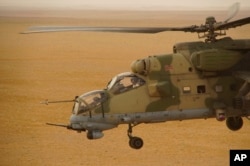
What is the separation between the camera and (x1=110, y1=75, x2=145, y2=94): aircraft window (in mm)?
16078

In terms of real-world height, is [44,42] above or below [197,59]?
above

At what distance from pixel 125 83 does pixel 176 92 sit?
5.53 feet

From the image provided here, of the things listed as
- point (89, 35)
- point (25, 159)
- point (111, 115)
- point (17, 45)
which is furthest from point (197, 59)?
point (89, 35)

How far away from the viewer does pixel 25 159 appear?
822 inches

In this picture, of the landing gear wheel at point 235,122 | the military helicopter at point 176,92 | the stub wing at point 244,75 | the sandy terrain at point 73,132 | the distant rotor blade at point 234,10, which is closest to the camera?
the stub wing at point 244,75

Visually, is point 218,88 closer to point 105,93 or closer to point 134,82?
point 134,82

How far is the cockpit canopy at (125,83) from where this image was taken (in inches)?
633

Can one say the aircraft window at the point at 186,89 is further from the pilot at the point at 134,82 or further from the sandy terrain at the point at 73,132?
the sandy terrain at the point at 73,132

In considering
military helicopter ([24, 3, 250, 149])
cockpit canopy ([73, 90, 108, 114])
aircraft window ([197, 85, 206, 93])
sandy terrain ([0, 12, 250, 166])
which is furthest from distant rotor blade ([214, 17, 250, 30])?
sandy terrain ([0, 12, 250, 166])

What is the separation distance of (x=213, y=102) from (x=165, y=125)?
1059 cm

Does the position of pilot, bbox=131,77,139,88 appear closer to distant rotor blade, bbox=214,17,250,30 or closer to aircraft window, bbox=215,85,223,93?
aircraft window, bbox=215,85,223,93

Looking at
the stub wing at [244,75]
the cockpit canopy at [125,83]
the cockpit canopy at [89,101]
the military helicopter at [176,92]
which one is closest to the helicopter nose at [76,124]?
the military helicopter at [176,92]

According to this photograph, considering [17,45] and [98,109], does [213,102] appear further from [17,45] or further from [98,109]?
[17,45]

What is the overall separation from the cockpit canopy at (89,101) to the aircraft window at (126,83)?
1.39 feet
